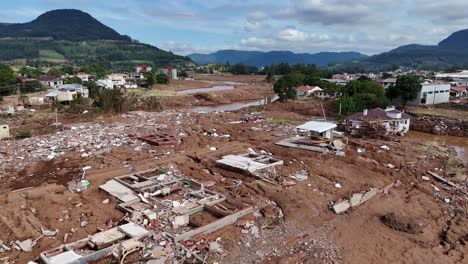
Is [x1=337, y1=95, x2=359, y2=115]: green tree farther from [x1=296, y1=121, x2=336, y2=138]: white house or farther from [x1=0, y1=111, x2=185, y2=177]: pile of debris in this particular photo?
[x1=0, y1=111, x2=185, y2=177]: pile of debris

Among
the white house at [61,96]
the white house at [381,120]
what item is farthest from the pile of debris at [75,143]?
the white house at [61,96]

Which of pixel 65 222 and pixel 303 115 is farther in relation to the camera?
pixel 303 115

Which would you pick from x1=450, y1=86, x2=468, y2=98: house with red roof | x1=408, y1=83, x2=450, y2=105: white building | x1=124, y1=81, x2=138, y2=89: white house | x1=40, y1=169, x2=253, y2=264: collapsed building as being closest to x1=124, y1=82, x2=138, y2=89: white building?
x1=124, y1=81, x2=138, y2=89: white house

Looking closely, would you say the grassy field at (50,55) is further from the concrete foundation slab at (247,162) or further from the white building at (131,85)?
the concrete foundation slab at (247,162)

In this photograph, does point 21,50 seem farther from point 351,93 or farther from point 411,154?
point 411,154

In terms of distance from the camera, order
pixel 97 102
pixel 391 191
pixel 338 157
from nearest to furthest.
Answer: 1. pixel 391 191
2. pixel 338 157
3. pixel 97 102

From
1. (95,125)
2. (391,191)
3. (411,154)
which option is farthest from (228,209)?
(95,125)
